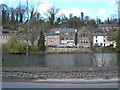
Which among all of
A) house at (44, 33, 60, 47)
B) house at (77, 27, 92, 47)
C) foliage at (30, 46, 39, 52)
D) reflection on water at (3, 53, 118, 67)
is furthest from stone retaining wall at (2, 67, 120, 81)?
house at (44, 33, 60, 47)

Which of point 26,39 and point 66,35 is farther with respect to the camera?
point 66,35

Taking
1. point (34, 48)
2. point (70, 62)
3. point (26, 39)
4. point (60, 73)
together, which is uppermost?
point (26, 39)

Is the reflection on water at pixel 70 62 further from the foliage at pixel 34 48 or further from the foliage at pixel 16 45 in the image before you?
the foliage at pixel 34 48

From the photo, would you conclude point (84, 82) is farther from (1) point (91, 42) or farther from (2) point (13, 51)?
(1) point (91, 42)

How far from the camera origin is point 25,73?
1455cm

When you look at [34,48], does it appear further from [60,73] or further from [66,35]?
[60,73]

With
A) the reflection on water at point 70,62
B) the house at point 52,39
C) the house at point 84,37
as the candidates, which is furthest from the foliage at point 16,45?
the house at point 84,37

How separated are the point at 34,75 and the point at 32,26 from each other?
148 feet

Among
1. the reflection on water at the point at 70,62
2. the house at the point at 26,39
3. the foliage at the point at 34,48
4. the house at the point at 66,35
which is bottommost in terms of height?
the reflection on water at the point at 70,62

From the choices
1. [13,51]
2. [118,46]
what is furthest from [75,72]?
[13,51]

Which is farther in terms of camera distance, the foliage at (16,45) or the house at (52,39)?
the house at (52,39)

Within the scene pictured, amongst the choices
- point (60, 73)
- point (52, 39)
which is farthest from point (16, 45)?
point (60, 73)

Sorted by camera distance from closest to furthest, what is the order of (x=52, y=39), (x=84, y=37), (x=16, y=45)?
1. (x=16, y=45)
2. (x=84, y=37)
3. (x=52, y=39)

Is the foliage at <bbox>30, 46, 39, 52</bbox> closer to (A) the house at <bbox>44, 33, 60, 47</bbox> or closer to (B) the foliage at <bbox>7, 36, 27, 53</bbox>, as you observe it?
(B) the foliage at <bbox>7, 36, 27, 53</bbox>
